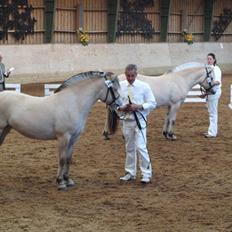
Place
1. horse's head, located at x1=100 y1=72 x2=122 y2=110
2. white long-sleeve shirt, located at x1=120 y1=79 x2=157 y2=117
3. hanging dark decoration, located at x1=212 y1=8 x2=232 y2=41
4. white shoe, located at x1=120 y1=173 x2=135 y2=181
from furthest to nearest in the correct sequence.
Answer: hanging dark decoration, located at x1=212 y1=8 x2=232 y2=41 → white shoe, located at x1=120 y1=173 x2=135 y2=181 → white long-sleeve shirt, located at x1=120 y1=79 x2=157 y2=117 → horse's head, located at x1=100 y1=72 x2=122 y2=110

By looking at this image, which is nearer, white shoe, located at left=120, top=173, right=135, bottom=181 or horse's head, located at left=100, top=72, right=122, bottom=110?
horse's head, located at left=100, top=72, right=122, bottom=110

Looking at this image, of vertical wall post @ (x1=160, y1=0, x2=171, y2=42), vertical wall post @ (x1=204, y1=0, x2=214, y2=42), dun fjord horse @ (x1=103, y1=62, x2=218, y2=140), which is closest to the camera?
A: dun fjord horse @ (x1=103, y1=62, x2=218, y2=140)

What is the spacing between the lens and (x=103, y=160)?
12.8m

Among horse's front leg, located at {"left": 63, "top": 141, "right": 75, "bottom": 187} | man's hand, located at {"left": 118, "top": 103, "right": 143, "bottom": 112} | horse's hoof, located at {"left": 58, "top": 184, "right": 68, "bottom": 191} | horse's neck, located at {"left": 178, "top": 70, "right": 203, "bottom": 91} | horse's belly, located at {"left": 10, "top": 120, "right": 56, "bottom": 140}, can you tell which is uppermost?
man's hand, located at {"left": 118, "top": 103, "right": 143, "bottom": 112}

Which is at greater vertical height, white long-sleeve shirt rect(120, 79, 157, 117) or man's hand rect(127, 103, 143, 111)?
white long-sleeve shirt rect(120, 79, 157, 117)

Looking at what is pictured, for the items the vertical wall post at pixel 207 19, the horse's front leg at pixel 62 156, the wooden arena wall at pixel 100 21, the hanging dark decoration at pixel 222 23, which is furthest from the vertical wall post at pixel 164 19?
the horse's front leg at pixel 62 156

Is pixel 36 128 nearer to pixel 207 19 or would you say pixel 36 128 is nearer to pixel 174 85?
pixel 174 85

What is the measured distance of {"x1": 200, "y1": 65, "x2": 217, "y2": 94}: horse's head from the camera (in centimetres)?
1552

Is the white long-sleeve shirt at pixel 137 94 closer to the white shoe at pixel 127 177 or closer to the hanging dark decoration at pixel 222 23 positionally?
the white shoe at pixel 127 177

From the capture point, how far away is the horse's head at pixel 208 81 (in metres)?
15.5

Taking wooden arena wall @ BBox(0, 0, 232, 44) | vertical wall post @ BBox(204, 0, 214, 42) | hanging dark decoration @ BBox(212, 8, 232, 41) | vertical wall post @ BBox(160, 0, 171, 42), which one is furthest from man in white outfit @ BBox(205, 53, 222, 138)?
hanging dark decoration @ BBox(212, 8, 232, 41)

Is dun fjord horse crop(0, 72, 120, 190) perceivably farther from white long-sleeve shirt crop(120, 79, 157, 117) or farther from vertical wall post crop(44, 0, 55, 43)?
vertical wall post crop(44, 0, 55, 43)

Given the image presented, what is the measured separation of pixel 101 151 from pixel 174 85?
109 inches

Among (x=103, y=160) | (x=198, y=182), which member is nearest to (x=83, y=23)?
(x=103, y=160)
